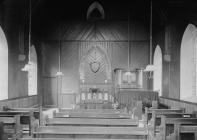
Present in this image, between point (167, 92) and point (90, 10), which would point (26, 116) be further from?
point (90, 10)

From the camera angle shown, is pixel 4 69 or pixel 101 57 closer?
pixel 4 69

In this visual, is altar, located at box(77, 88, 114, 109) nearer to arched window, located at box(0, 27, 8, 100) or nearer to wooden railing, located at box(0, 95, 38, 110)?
wooden railing, located at box(0, 95, 38, 110)

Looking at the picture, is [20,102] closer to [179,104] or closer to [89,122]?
[89,122]

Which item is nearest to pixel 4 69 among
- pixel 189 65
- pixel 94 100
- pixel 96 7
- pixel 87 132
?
pixel 94 100

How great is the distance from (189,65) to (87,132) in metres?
9.41

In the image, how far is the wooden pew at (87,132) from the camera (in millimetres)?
7488

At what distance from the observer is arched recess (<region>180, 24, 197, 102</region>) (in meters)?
14.6

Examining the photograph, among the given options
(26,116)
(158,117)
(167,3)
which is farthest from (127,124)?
(167,3)

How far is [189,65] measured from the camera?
15234 mm

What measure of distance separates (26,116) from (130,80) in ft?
44.6

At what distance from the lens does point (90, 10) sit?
22734 millimetres

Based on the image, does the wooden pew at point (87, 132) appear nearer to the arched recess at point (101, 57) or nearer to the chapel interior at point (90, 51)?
the chapel interior at point (90, 51)

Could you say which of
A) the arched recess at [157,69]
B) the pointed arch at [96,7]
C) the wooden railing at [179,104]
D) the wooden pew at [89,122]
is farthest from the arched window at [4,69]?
the arched recess at [157,69]

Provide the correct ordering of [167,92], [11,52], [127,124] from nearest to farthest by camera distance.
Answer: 1. [127,124]
2. [11,52]
3. [167,92]
